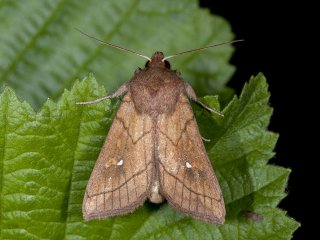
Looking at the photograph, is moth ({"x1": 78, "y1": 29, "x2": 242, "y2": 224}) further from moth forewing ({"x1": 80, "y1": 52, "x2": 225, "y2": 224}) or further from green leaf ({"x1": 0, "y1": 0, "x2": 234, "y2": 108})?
green leaf ({"x1": 0, "y1": 0, "x2": 234, "y2": 108})

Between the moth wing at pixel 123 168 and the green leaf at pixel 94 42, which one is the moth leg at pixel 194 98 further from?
the green leaf at pixel 94 42

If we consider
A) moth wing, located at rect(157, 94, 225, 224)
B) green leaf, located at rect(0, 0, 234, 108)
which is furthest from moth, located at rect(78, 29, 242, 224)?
green leaf, located at rect(0, 0, 234, 108)

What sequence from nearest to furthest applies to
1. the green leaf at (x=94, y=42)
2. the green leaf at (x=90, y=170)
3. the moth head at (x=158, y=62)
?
the green leaf at (x=90, y=170), the moth head at (x=158, y=62), the green leaf at (x=94, y=42)

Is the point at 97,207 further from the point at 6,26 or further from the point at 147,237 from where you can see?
the point at 6,26

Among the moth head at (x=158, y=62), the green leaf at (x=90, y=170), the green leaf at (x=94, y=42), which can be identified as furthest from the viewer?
the green leaf at (x=94, y=42)

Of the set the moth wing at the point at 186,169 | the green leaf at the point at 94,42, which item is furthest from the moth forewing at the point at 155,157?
the green leaf at the point at 94,42

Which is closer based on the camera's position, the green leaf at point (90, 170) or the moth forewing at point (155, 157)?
the green leaf at point (90, 170)
